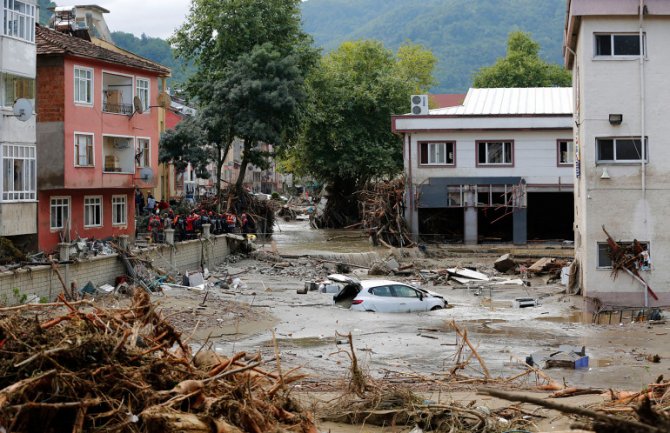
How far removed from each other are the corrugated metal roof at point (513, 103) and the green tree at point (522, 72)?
34.4 meters

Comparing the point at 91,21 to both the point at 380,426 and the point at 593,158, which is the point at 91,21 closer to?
the point at 593,158

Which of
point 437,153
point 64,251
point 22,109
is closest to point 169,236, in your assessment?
point 22,109

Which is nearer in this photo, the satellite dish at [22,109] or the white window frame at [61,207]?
the satellite dish at [22,109]

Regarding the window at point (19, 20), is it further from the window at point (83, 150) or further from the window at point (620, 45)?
the window at point (620, 45)

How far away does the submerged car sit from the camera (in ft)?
88.5

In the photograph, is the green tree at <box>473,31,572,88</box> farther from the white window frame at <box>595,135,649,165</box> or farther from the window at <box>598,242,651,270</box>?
the window at <box>598,242,651,270</box>

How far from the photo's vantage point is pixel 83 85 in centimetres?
3694

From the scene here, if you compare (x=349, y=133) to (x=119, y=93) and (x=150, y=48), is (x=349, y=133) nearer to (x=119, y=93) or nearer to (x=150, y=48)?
(x=119, y=93)

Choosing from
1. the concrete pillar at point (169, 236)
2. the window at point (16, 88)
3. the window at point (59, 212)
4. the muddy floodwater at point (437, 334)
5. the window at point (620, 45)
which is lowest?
the muddy floodwater at point (437, 334)

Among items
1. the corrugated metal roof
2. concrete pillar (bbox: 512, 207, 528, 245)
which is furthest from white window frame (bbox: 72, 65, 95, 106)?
concrete pillar (bbox: 512, 207, 528, 245)

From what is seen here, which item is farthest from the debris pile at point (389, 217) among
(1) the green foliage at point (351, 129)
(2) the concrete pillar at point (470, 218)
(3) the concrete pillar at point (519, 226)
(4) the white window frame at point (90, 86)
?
(4) the white window frame at point (90, 86)

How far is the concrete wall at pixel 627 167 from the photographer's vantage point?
2842 cm

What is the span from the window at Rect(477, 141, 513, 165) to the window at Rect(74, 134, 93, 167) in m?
20.6

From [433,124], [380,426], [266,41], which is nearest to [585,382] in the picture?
[380,426]
